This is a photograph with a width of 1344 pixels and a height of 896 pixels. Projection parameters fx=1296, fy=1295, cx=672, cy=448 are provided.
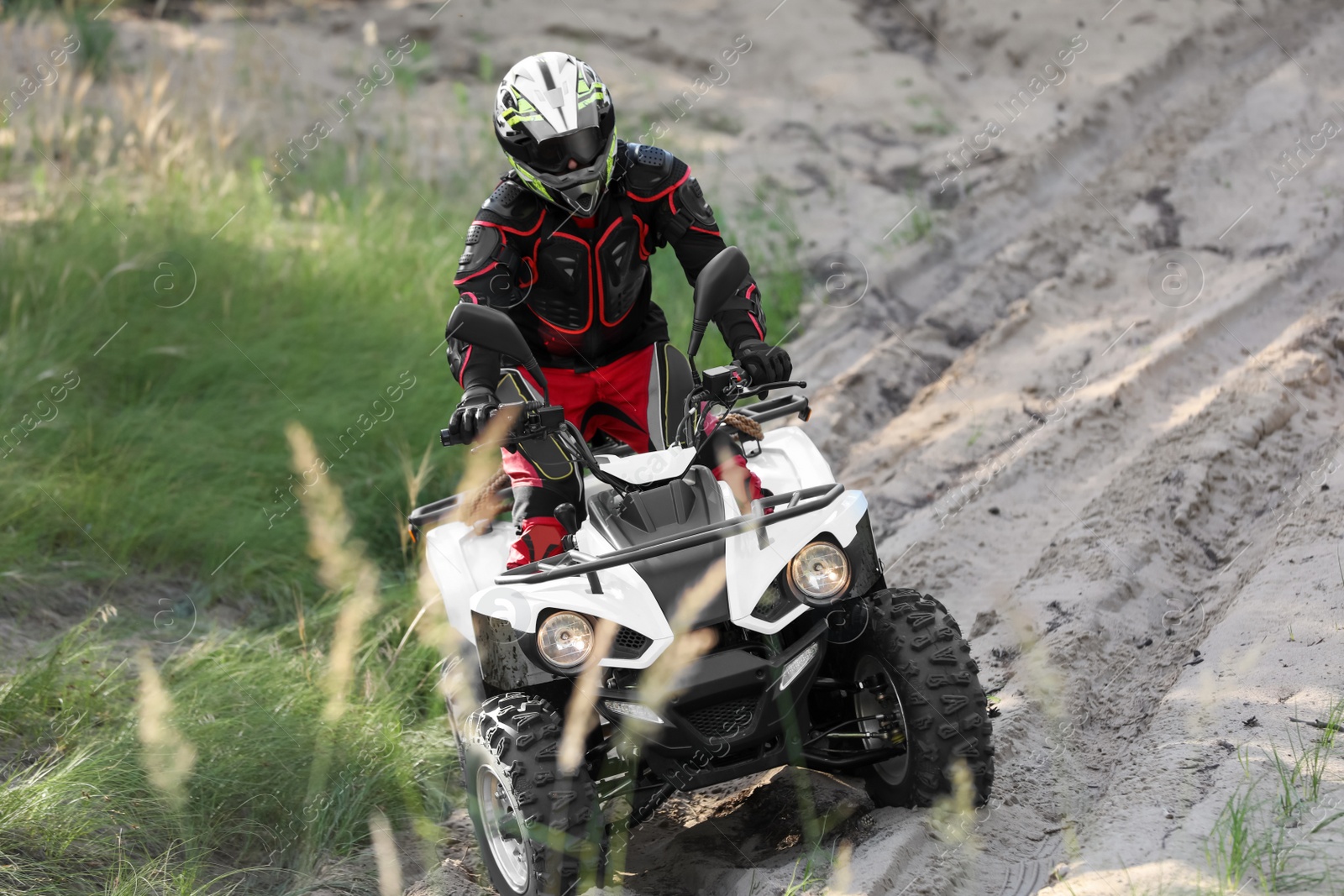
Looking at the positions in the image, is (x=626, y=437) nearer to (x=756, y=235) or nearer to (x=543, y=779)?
(x=543, y=779)

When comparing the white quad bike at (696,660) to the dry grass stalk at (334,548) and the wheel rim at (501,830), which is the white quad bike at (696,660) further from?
the dry grass stalk at (334,548)

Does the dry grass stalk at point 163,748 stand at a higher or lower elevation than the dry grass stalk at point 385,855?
higher

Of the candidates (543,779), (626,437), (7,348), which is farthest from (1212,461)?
(7,348)

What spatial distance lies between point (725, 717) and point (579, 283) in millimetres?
1421

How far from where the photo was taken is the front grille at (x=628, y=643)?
3.15 m

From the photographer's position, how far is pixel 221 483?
5777 mm

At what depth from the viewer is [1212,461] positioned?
5.11 meters

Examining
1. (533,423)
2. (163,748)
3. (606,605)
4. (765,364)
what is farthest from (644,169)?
(163,748)

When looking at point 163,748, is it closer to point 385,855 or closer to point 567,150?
point 385,855

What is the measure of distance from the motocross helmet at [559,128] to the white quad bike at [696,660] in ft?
1.90

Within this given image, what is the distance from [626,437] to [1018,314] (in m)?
3.45

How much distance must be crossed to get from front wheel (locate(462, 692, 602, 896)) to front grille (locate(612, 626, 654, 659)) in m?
0.26

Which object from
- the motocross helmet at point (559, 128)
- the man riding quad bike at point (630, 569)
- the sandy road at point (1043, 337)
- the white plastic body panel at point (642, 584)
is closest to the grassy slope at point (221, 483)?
the sandy road at point (1043, 337)

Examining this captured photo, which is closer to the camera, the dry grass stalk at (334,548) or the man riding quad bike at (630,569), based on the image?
the man riding quad bike at (630,569)
